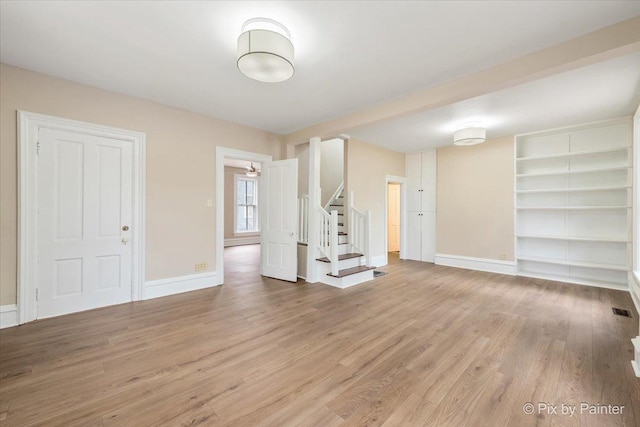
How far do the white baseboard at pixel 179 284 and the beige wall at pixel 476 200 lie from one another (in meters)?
5.05

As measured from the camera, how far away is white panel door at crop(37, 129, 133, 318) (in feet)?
10.1

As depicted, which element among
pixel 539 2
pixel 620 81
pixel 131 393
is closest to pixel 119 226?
pixel 131 393

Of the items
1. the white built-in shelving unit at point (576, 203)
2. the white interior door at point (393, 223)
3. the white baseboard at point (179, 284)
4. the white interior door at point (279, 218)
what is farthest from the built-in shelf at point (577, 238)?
the white baseboard at point (179, 284)

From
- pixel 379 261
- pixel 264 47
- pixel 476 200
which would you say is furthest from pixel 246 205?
pixel 264 47

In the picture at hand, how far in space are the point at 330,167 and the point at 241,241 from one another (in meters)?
4.88

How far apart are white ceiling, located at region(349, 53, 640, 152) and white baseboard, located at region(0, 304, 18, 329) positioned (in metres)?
5.32

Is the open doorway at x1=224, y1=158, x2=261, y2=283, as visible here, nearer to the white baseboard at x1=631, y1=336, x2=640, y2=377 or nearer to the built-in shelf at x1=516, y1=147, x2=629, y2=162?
the built-in shelf at x1=516, y1=147, x2=629, y2=162

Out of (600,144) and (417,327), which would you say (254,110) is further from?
(600,144)

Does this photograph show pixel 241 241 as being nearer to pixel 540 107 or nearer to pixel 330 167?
pixel 330 167

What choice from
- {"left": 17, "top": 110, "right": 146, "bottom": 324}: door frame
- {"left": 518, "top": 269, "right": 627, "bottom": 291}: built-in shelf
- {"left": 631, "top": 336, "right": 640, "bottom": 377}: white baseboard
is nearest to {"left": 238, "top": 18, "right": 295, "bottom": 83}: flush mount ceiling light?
{"left": 17, "top": 110, "right": 146, "bottom": 324}: door frame

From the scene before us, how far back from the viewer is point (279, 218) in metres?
4.89

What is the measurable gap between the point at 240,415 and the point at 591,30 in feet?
13.0

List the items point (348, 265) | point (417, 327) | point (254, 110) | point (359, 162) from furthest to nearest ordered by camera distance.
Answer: point (359, 162) → point (348, 265) → point (254, 110) → point (417, 327)

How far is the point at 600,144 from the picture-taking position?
4559 millimetres
